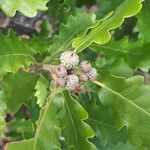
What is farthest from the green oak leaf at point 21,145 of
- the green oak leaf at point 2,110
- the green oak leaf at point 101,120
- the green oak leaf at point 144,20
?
the green oak leaf at point 144,20

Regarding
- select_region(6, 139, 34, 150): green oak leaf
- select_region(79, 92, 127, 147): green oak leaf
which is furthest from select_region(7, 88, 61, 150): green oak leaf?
select_region(79, 92, 127, 147): green oak leaf

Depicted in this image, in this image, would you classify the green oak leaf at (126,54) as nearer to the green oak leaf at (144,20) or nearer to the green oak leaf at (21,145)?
the green oak leaf at (144,20)

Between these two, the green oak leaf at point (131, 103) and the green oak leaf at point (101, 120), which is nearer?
the green oak leaf at point (131, 103)

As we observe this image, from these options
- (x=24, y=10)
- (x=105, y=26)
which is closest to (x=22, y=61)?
(x=24, y=10)

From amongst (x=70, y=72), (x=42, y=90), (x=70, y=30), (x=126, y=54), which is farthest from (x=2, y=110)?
(x=126, y=54)

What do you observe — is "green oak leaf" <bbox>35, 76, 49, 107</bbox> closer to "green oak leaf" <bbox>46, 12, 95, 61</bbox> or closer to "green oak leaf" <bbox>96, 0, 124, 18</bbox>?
"green oak leaf" <bbox>46, 12, 95, 61</bbox>
